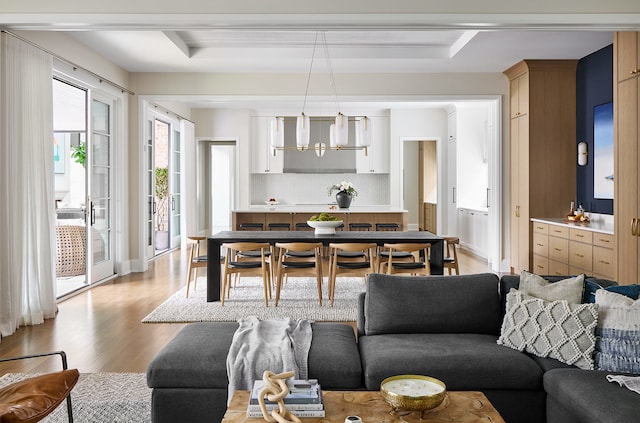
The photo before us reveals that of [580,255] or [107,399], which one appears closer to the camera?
[107,399]

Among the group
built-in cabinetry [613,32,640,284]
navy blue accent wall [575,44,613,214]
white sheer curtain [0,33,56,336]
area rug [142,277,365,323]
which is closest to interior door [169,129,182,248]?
area rug [142,277,365,323]

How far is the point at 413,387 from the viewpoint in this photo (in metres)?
2.21

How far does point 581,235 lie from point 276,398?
506cm

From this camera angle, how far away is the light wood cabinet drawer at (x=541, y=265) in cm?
713

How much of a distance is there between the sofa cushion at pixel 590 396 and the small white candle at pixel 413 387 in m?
0.68

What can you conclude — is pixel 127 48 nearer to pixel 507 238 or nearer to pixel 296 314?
pixel 296 314

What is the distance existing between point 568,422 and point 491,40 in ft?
16.7

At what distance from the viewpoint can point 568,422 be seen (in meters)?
2.54

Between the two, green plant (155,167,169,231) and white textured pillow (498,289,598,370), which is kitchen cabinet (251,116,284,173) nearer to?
green plant (155,167,169,231)

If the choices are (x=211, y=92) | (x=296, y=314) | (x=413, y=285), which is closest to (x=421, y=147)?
(x=211, y=92)

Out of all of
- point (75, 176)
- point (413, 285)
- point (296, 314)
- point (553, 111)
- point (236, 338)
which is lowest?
point (296, 314)

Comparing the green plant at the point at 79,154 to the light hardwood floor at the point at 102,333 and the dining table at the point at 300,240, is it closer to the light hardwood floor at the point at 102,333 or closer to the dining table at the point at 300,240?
the light hardwood floor at the point at 102,333

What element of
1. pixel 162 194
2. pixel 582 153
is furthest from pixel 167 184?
pixel 582 153

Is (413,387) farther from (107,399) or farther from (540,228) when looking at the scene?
(540,228)
